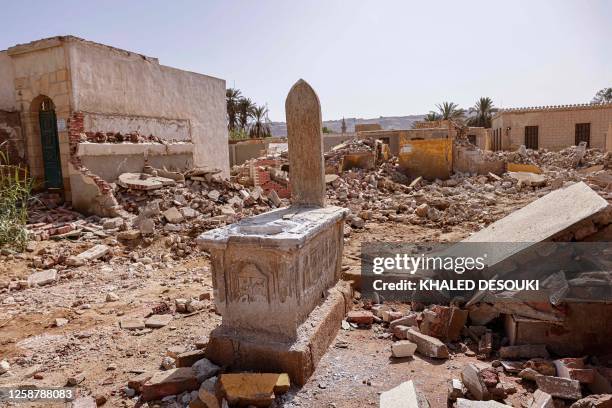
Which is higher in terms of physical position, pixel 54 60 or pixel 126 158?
pixel 54 60

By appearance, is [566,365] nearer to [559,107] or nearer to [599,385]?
[599,385]

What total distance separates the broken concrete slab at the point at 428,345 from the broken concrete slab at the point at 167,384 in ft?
5.78

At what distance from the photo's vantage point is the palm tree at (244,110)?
99.9ft

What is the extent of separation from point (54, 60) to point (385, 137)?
16.1m

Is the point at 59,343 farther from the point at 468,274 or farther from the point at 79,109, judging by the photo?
the point at 79,109

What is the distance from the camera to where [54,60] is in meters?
8.05

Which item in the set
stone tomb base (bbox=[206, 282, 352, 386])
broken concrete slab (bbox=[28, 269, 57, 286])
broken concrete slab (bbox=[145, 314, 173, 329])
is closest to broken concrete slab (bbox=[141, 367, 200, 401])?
stone tomb base (bbox=[206, 282, 352, 386])

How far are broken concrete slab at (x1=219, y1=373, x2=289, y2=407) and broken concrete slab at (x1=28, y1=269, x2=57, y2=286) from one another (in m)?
4.19

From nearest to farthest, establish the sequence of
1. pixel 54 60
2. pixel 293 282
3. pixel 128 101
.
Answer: pixel 293 282
pixel 54 60
pixel 128 101

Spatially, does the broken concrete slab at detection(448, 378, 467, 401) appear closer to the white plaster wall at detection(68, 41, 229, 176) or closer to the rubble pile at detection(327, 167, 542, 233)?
the rubble pile at detection(327, 167, 542, 233)

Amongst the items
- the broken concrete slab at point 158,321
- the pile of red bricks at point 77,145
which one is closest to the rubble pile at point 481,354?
the broken concrete slab at point 158,321

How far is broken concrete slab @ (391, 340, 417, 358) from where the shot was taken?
3.17 metres

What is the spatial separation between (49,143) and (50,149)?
5.2 inches

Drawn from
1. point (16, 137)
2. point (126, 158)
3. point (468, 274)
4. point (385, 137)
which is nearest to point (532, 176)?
point (385, 137)
